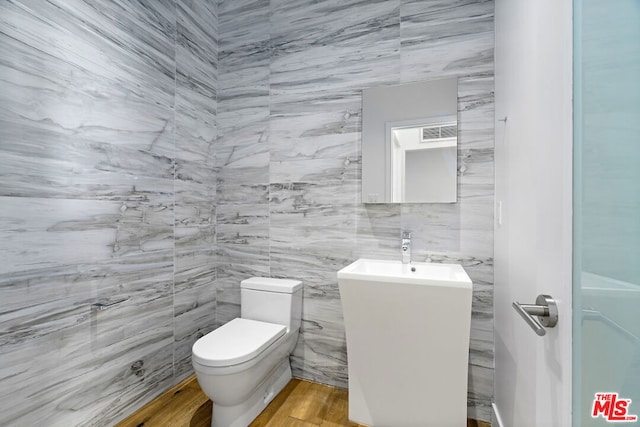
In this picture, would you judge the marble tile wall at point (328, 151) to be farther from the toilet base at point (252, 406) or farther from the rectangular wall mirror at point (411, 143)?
the toilet base at point (252, 406)

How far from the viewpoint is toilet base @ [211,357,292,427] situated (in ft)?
5.28

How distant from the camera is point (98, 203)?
1.55 metres

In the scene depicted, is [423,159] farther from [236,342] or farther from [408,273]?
[236,342]

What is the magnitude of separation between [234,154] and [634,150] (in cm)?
217

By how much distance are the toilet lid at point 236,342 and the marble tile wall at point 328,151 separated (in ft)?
1.23

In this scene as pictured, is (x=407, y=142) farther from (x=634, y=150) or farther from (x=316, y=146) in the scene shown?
(x=634, y=150)

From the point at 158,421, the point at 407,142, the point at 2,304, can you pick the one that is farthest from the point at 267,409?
the point at 407,142

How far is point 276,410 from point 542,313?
5.14ft

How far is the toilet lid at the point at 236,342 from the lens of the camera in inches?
58.6

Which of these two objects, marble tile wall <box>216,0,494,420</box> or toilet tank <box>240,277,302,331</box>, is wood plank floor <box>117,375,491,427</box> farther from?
toilet tank <box>240,277,302,331</box>

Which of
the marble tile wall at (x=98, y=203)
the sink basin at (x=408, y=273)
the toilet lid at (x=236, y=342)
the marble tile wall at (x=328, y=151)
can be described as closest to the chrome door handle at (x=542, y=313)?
the sink basin at (x=408, y=273)

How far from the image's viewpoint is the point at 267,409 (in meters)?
1.81

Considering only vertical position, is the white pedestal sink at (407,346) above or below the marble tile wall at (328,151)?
below

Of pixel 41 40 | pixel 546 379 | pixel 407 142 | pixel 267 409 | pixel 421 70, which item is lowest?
pixel 267 409
